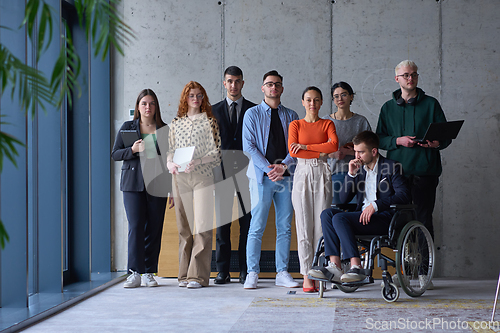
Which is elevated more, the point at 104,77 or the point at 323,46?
the point at 323,46

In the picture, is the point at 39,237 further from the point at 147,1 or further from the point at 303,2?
the point at 303,2

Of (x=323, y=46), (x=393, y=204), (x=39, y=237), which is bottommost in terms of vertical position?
(x=39, y=237)

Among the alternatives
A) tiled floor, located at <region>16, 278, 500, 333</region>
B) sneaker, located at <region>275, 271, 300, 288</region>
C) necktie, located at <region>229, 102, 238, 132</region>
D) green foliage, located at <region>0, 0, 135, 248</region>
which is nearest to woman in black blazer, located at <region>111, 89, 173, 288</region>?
tiled floor, located at <region>16, 278, 500, 333</region>

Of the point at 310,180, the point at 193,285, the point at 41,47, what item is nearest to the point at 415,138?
the point at 310,180

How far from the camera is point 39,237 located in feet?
11.2

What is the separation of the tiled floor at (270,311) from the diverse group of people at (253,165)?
0.28 m

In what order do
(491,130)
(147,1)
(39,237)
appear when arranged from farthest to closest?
(147,1) < (491,130) < (39,237)

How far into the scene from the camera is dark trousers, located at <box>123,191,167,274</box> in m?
3.62

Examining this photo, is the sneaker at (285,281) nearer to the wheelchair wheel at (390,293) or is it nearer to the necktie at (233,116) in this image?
the wheelchair wheel at (390,293)

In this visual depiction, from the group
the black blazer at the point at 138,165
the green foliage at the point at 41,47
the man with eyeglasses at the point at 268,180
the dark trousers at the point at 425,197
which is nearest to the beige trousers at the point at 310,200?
the man with eyeglasses at the point at 268,180

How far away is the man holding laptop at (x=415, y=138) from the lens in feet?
11.5

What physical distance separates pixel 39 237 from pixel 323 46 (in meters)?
3.07

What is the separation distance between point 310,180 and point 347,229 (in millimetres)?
526

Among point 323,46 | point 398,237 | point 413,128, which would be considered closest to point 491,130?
point 413,128
